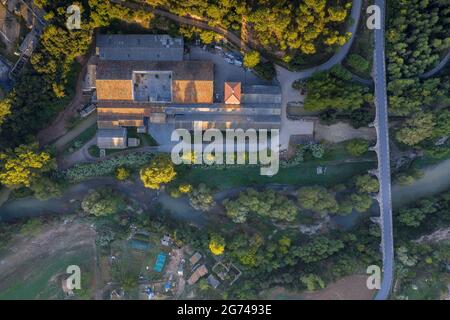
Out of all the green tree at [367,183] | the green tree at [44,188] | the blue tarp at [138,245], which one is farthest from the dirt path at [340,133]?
the green tree at [44,188]

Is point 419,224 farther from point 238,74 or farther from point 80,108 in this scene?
point 80,108

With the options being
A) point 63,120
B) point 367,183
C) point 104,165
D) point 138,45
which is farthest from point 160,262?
point 367,183

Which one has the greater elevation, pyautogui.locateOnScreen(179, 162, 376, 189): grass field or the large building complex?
the large building complex

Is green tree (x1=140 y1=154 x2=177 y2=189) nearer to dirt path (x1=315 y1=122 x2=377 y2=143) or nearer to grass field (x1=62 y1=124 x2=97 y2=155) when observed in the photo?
grass field (x1=62 y1=124 x2=97 y2=155)

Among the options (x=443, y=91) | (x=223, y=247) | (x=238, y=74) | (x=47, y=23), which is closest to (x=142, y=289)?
(x=223, y=247)

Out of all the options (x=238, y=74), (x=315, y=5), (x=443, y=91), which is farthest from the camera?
(x=238, y=74)

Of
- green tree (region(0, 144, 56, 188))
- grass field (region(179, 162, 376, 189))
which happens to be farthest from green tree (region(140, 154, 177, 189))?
green tree (region(0, 144, 56, 188))
